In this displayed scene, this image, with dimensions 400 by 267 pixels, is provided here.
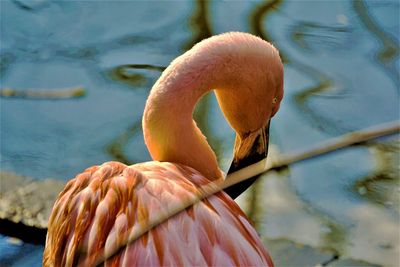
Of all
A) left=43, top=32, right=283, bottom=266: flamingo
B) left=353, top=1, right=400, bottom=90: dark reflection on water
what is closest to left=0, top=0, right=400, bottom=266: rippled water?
left=353, top=1, right=400, bottom=90: dark reflection on water

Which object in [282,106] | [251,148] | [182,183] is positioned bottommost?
[282,106]

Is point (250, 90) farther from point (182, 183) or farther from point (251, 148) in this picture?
point (182, 183)

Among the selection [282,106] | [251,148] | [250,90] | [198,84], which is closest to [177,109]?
[198,84]

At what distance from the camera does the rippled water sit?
9.07ft

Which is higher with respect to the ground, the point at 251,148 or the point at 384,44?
the point at 251,148

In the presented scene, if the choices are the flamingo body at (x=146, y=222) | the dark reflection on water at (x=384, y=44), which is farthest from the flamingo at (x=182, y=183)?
the dark reflection on water at (x=384, y=44)

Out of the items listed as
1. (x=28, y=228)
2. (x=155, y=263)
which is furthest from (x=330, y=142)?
(x=28, y=228)

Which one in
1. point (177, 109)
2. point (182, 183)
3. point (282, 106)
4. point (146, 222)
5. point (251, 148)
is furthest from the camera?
point (282, 106)

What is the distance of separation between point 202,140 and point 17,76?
5.62 ft

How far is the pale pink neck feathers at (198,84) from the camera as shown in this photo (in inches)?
80.2

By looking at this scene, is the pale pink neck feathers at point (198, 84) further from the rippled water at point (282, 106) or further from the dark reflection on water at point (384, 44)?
the dark reflection on water at point (384, 44)

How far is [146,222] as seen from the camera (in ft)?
5.28

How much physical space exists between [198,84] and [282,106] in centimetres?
135

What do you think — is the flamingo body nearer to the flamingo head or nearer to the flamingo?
the flamingo
